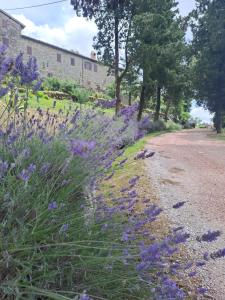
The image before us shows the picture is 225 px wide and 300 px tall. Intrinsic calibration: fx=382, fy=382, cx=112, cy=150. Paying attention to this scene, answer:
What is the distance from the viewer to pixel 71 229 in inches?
75.4

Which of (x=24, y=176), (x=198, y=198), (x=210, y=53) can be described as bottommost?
(x=198, y=198)

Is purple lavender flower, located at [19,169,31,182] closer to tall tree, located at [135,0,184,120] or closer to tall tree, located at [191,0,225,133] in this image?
tall tree, located at [135,0,184,120]

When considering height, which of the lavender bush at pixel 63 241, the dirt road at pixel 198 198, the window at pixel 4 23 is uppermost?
the window at pixel 4 23

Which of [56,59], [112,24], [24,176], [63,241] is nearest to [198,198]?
[63,241]

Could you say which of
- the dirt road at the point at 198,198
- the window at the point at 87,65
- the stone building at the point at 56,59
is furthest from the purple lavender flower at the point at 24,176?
the window at the point at 87,65

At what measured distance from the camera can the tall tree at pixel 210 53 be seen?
70.8 feet

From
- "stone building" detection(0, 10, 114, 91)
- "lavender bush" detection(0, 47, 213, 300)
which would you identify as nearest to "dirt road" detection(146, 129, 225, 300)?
"lavender bush" detection(0, 47, 213, 300)

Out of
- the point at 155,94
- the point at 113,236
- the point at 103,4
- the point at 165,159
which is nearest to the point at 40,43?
the point at 155,94

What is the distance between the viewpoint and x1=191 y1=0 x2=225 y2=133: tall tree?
21.6 meters

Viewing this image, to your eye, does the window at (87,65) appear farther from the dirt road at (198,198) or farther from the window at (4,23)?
the dirt road at (198,198)

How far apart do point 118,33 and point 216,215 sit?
1771 cm

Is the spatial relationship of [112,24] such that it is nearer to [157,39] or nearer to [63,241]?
[157,39]

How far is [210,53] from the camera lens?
74.4 ft

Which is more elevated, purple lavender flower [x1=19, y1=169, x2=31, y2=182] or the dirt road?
purple lavender flower [x1=19, y1=169, x2=31, y2=182]
